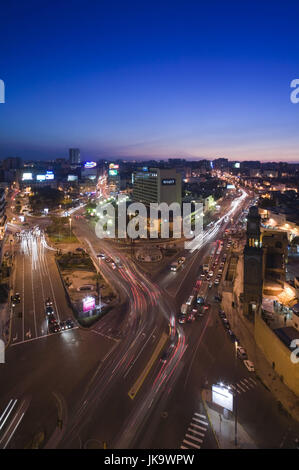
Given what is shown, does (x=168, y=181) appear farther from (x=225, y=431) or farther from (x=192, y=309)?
(x=225, y=431)

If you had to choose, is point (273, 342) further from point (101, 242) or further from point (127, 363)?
point (101, 242)

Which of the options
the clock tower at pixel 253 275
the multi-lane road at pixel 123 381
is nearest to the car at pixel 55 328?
the multi-lane road at pixel 123 381

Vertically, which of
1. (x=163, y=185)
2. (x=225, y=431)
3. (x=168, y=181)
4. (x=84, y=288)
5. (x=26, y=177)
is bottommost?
(x=225, y=431)

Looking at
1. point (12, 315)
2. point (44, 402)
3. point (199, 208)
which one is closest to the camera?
point (44, 402)

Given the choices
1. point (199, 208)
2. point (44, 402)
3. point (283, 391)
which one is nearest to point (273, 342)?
point (283, 391)

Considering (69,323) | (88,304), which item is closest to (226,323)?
(88,304)

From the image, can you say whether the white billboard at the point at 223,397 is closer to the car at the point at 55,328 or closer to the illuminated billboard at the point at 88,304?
the car at the point at 55,328
